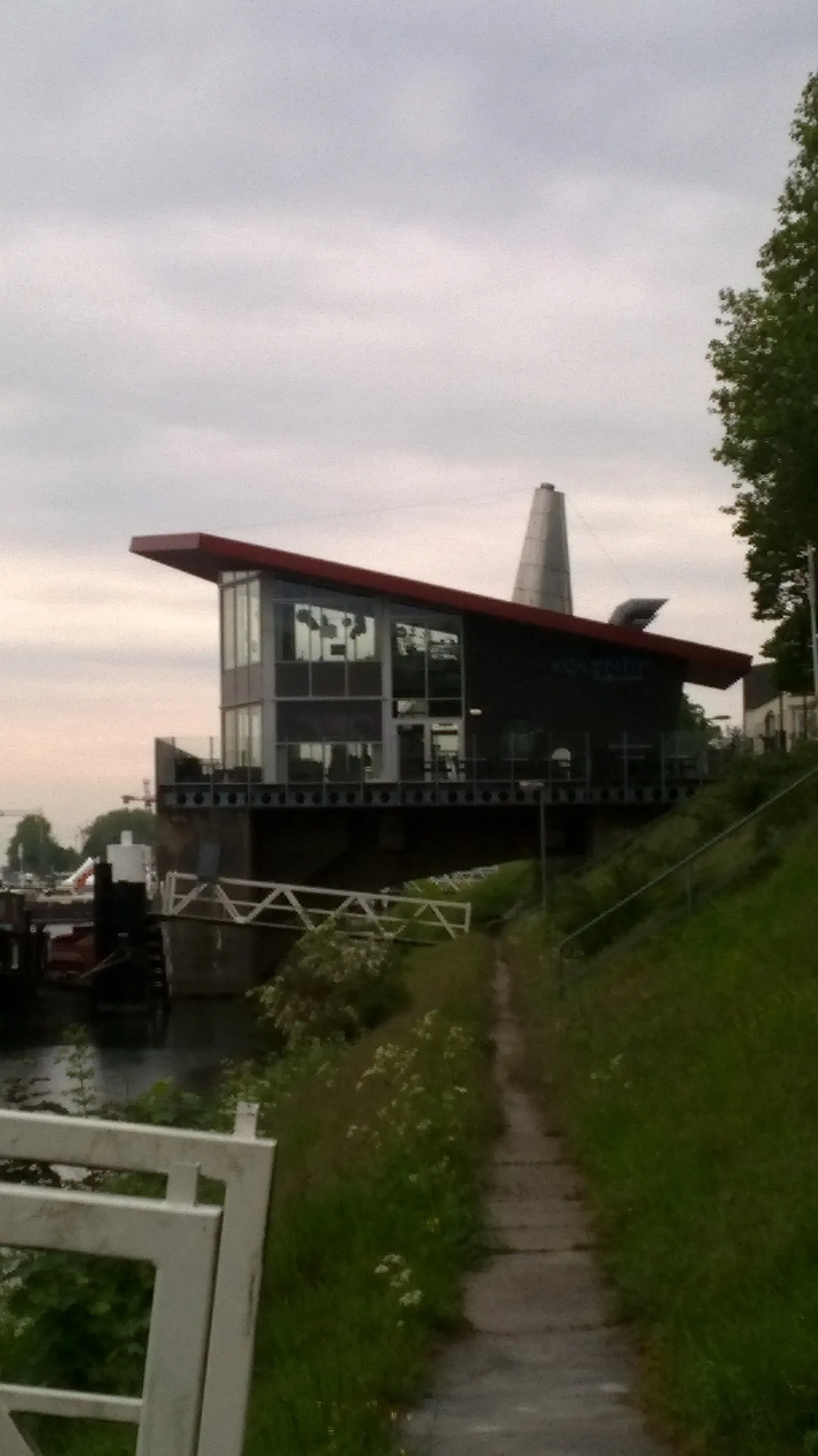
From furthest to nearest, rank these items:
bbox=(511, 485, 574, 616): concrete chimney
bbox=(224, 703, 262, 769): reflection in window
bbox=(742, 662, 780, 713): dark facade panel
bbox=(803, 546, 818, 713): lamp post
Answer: bbox=(742, 662, 780, 713): dark facade panel
bbox=(511, 485, 574, 616): concrete chimney
bbox=(224, 703, 262, 769): reflection in window
bbox=(803, 546, 818, 713): lamp post

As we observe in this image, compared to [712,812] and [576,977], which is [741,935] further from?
[712,812]

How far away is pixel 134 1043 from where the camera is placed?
157 ft

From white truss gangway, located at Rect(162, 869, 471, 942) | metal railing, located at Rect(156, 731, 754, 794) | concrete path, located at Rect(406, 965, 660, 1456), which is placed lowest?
concrete path, located at Rect(406, 965, 660, 1456)

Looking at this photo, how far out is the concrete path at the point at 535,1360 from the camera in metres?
8.02

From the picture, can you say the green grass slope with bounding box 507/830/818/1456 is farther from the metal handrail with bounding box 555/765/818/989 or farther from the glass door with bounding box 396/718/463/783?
the glass door with bounding box 396/718/463/783

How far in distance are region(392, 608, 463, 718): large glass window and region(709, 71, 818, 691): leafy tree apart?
14.6 meters

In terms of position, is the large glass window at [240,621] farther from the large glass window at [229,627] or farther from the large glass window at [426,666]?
the large glass window at [426,666]

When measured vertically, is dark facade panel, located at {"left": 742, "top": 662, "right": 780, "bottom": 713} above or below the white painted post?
above

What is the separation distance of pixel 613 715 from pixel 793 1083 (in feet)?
151

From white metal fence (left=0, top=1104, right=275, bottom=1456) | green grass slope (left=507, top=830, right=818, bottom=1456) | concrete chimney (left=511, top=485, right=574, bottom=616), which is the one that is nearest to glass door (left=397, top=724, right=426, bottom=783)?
concrete chimney (left=511, top=485, right=574, bottom=616)

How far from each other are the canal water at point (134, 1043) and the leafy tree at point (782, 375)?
45.7 ft

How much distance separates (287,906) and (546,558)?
24813mm

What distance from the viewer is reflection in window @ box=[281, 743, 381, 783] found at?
5509 centimetres

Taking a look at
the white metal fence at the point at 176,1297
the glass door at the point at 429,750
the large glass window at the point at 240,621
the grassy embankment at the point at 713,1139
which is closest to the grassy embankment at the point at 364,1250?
the grassy embankment at the point at 713,1139
